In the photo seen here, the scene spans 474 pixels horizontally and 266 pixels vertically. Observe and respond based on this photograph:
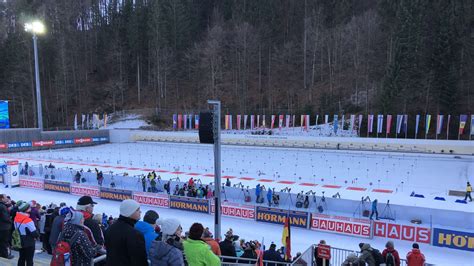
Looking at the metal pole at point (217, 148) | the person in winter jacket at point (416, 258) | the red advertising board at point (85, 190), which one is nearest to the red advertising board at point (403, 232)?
the person in winter jacket at point (416, 258)

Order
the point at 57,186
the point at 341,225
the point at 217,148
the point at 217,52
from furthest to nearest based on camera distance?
the point at 217,52, the point at 57,186, the point at 341,225, the point at 217,148

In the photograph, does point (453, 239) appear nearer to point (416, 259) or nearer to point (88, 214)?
point (416, 259)

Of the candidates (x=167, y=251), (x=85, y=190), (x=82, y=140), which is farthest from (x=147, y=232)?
(x=82, y=140)

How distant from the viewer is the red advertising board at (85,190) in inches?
835

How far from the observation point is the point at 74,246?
3979 mm

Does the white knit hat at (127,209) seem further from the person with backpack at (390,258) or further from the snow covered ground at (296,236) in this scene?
the snow covered ground at (296,236)

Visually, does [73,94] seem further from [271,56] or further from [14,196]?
[14,196]

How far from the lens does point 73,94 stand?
65812 millimetres

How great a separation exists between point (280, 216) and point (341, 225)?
2809 millimetres

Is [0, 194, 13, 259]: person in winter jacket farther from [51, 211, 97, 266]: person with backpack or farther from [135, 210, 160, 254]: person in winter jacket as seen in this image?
[135, 210, 160, 254]: person in winter jacket

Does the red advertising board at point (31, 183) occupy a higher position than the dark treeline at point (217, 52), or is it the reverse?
the dark treeline at point (217, 52)

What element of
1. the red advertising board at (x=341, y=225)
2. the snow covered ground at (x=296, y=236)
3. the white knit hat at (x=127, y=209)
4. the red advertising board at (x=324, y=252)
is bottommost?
the snow covered ground at (x=296, y=236)

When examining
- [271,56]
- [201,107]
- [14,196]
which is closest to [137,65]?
[201,107]

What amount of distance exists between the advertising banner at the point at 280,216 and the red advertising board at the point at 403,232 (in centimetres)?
307
